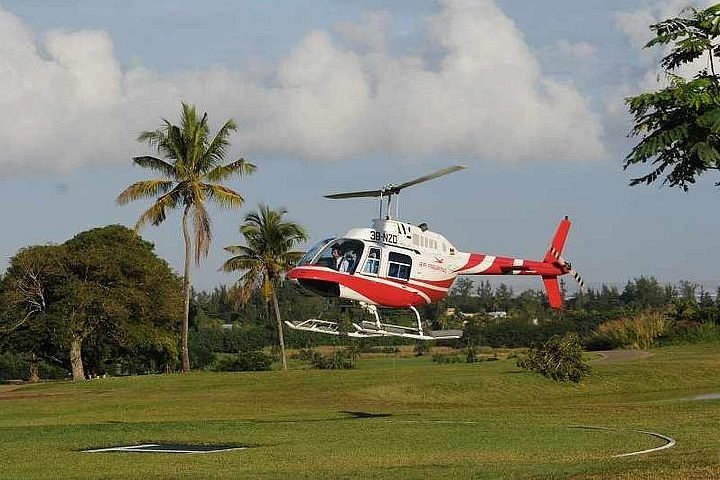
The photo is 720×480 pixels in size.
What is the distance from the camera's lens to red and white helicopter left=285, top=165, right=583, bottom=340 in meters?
34.9

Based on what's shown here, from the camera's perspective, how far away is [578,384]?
139 feet

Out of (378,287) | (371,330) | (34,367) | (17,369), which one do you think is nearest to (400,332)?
(371,330)

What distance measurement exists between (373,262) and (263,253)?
29.0 meters

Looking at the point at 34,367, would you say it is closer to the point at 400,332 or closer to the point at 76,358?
the point at 76,358

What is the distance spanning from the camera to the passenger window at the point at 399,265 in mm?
35938

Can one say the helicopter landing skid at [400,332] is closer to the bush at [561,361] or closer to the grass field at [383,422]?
the grass field at [383,422]

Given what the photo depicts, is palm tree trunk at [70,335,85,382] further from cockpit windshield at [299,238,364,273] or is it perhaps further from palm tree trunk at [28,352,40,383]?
cockpit windshield at [299,238,364,273]

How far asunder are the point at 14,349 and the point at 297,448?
4557cm

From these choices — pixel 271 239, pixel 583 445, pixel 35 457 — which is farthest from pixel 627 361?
pixel 35 457

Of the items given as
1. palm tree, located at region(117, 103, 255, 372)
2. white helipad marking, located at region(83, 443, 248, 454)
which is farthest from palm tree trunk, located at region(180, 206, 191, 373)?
white helipad marking, located at region(83, 443, 248, 454)

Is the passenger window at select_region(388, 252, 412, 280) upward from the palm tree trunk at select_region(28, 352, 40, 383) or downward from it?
upward

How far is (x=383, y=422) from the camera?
96.6 feet

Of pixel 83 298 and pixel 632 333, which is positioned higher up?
pixel 83 298

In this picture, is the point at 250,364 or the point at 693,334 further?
the point at 250,364
